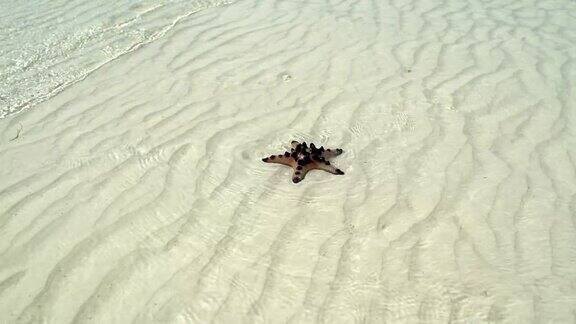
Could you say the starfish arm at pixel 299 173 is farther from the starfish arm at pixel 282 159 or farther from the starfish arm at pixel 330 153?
the starfish arm at pixel 330 153

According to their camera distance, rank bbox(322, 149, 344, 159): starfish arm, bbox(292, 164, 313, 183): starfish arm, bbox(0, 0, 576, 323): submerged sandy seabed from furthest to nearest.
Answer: bbox(322, 149, 344, 159): starfish arm, bbox(292, 164, 313, 183): starfish arm, bbox(0, 0, 576, 323): submerged sandy seabed

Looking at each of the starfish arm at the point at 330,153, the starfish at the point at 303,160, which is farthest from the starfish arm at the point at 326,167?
the starfish arm at the point at 330,153

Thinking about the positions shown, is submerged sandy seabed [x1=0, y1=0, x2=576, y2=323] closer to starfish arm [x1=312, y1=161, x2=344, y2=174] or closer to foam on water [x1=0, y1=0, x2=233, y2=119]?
starfish arm [x1=312, y1=161, x2=344, y2=174]

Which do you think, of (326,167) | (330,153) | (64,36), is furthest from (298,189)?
(64,36)

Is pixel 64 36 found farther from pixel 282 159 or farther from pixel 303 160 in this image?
pixel 303 160

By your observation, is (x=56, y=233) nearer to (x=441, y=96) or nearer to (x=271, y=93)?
(x=271, y=93)

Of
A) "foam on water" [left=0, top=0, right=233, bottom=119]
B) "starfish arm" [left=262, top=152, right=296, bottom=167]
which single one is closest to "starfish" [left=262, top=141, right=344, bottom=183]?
"starfish arm" [left=262, top=152, right=296, bottom=167]

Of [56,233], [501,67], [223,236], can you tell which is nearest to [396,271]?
[223,236]
